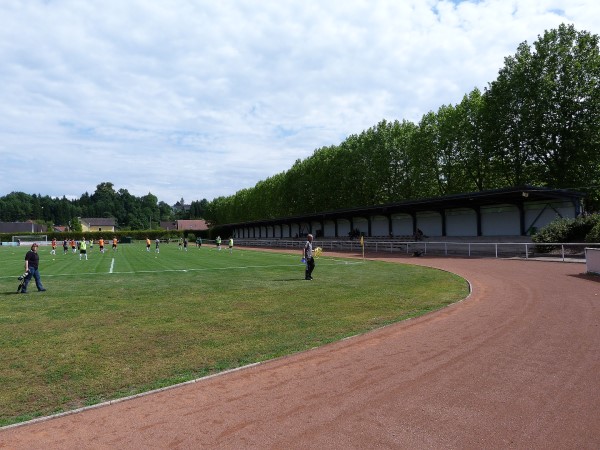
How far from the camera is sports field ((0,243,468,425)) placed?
6.05 metres

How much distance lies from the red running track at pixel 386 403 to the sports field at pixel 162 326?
0.62 m

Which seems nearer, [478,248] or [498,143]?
[478,248]

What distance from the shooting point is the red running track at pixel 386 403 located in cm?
436

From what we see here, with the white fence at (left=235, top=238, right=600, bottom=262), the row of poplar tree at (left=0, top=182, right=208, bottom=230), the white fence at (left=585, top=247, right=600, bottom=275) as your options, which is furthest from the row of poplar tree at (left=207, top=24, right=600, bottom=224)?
the row of poplar tree at (left=0, top=182, right=208, bottom=230)

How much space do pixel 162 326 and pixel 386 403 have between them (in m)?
5.77

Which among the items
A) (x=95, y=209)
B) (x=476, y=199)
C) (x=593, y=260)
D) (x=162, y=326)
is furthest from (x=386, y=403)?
(x=95, y=209)

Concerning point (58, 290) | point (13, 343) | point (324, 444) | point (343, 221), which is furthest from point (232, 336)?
point (343, 221)

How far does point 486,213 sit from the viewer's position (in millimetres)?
31938

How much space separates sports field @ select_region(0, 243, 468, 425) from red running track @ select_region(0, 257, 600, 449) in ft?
2.02

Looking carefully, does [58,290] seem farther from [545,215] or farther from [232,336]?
[545,215]

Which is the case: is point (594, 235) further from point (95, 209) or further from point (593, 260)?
point (95, 209)

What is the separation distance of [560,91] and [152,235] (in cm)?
9325

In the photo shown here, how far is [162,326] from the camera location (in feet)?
30.8

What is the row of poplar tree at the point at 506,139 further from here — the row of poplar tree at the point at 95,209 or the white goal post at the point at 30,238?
the row of poplar tree at the point at 95,209
